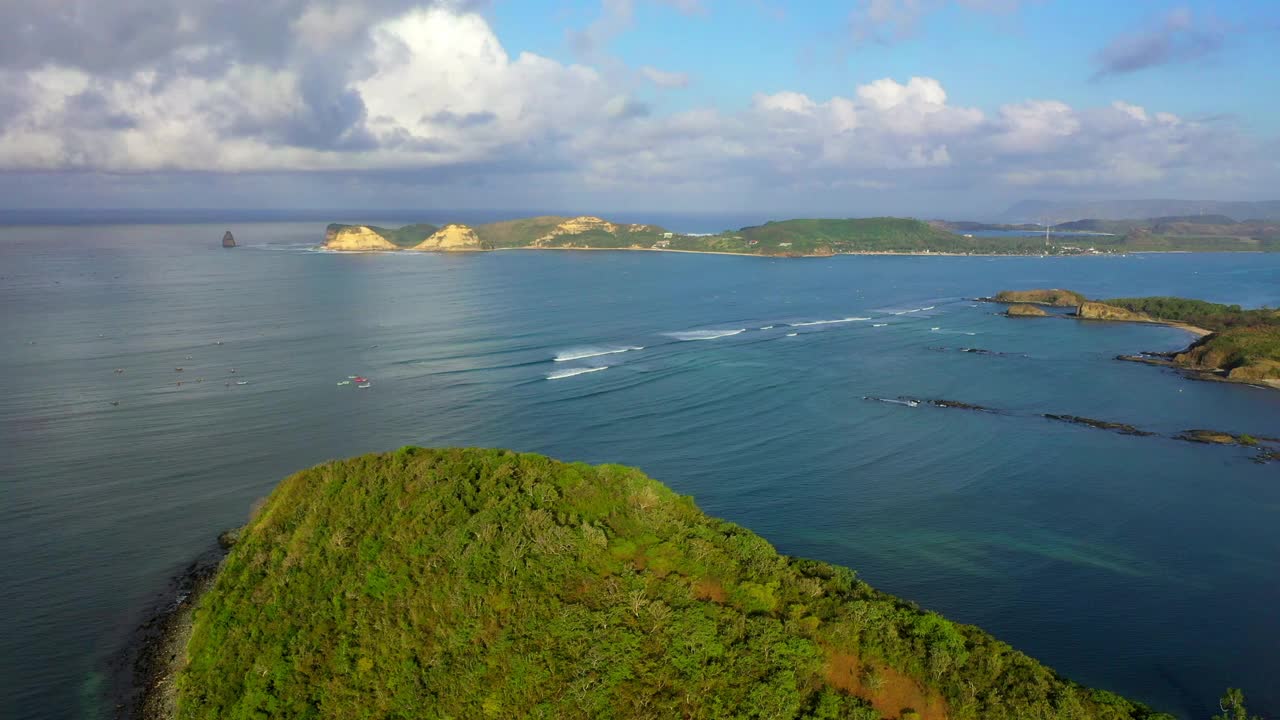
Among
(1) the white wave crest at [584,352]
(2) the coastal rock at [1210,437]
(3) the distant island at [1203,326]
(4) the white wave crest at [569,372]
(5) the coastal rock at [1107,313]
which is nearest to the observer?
(2) the coastal rock at [1210,437]

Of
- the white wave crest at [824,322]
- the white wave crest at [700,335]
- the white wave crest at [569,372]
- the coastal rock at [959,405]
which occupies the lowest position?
the coastal rock at [959,405]

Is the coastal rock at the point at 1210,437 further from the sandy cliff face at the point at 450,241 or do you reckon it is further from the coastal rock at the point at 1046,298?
the sandy cliff face at the point at 450,241

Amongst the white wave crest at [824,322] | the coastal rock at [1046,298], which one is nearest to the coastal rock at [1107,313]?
the coastal rock at [1046,298]

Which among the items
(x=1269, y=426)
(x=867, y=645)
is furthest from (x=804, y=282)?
(x=867, y=645)

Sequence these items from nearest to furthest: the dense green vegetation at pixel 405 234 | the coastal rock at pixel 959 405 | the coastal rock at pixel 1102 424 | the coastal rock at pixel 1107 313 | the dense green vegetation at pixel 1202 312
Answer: the coastal rock at pixel 1102 424 < the coastal rock at pixel 959 405 < the dense green vegetation at pixel 1202 312 < the coastal rock at pixel 1107 313 < the dense green vegetation at pixel 405 234

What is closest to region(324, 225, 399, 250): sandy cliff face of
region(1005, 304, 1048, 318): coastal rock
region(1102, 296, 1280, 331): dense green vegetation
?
region(1005, 304, 1048, 318): coastal rock

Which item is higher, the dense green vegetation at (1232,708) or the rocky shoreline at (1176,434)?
the rocky shoreline at (1176,434)

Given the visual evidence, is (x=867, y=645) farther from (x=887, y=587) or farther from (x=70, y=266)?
(x=70, y=266)

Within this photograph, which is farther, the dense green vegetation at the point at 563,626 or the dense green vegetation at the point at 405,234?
the dense green vegetation at the point at 405,234
